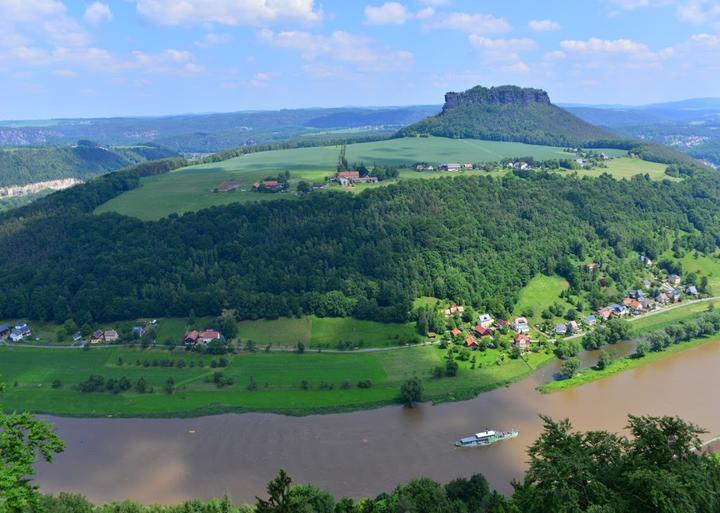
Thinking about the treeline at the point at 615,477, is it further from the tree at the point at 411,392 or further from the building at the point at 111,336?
the building at the point at 111,336

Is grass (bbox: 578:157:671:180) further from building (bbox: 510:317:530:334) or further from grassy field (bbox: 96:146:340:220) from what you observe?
building (bbox: 510:317:530:334)

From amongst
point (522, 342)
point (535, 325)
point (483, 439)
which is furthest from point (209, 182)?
point (483, 439)

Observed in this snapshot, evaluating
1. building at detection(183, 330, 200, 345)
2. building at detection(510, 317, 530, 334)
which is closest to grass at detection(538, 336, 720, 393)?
building at detection(510, 317, 530, 334)

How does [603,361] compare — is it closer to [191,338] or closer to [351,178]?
[191,338]

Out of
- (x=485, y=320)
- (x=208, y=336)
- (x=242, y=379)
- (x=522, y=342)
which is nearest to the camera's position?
(x=242, y=379)

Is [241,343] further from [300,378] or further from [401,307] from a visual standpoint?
[401,307]
